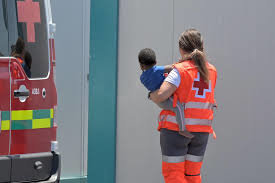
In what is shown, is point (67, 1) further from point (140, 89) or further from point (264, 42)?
point (264, 42)

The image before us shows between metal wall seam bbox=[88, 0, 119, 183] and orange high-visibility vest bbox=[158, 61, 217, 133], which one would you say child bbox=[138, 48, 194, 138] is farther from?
metal wall seam bbox=[88, 0, 119, 183]

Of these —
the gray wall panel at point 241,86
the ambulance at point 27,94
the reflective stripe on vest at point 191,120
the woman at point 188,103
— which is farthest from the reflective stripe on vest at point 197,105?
the ambulance at point 27,94

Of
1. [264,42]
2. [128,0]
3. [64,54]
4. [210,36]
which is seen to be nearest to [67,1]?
[64,54]

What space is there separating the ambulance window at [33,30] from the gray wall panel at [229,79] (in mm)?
1564

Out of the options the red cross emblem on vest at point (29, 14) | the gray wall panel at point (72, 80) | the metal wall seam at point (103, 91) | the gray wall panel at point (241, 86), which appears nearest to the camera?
the red cross emblem on vest at point (29, 14)

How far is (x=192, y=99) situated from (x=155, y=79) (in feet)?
1.21

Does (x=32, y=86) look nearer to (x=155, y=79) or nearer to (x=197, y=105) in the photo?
(x=155, y=79)

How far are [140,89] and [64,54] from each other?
4.92 ft

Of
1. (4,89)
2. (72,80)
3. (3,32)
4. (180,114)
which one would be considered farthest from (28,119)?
(72,80)

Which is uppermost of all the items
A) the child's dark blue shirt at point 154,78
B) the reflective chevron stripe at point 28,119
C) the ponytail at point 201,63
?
the ponytail at point 201,63

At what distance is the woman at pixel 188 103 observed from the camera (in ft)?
13.5

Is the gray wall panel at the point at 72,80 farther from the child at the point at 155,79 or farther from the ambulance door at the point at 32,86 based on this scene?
the child at the point at 155,79

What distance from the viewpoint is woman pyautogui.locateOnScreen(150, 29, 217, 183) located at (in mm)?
4105

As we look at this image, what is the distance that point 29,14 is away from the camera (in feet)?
14.5
